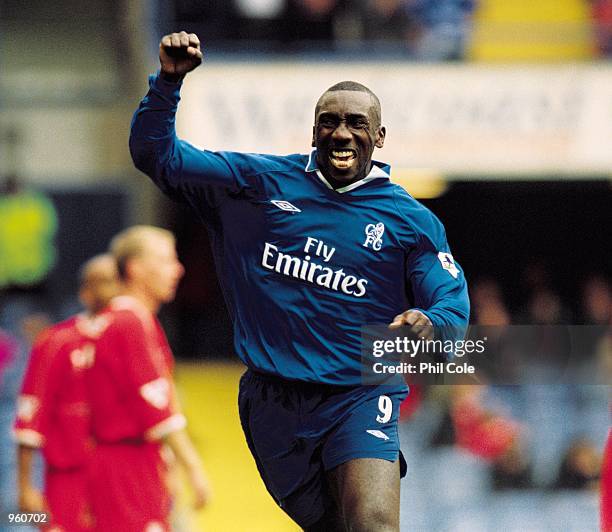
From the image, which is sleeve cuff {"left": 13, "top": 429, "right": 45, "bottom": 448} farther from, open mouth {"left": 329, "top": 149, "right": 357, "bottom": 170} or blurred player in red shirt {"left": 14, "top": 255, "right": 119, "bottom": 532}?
open mouth {"left": 329, "top": 149, "right": 357, "bottom": 170}

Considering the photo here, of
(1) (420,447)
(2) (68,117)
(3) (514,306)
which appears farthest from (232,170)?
(2) (68,117)

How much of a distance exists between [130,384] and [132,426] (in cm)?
24

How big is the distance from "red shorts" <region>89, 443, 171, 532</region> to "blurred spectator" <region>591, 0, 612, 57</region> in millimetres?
8208

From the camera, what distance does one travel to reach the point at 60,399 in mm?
7273

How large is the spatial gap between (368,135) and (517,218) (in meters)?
11.6

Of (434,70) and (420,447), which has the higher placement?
(434,70)

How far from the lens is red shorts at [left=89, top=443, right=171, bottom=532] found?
709 centimetres

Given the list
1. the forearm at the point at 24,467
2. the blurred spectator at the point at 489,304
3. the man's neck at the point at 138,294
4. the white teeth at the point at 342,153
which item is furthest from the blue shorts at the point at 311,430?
the blurred spectator at the point at 489,304

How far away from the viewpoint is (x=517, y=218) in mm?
16344

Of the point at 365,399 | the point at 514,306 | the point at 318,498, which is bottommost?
the point at 514,306

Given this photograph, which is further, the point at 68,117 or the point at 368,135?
the point at 68,117

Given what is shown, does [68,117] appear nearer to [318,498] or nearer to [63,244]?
[63,244]

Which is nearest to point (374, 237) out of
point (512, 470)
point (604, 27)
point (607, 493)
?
point (607, 493)

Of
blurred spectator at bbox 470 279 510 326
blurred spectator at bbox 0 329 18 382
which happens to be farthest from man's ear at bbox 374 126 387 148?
blurred spectator at bbox 0 329 18 382
